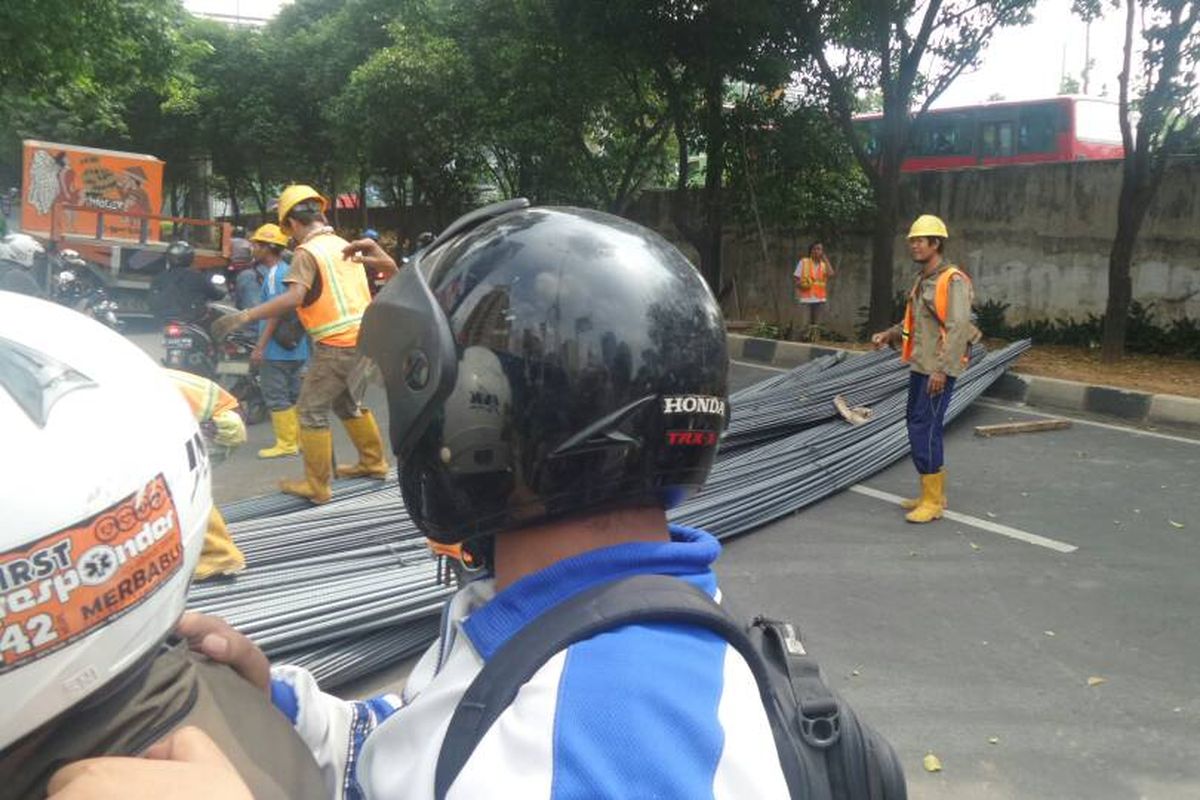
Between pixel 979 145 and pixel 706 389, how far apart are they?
56.2 ft

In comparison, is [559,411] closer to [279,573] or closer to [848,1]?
[279,573]

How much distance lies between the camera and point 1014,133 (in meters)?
16.3

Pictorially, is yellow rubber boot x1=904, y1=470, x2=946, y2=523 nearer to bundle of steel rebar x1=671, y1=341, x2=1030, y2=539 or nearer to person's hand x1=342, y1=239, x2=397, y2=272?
bundle of steel rebar x1=671, y1=341, x2=1030, y2=539

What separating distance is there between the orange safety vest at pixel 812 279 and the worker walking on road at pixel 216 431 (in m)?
9.84

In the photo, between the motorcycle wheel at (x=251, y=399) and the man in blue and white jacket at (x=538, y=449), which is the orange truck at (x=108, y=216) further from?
the man in blue and white jacket at (x=538, y=449)

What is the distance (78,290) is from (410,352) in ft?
42.4

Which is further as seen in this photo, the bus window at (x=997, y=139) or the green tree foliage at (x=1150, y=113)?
the bus window at (x=997, y=139)

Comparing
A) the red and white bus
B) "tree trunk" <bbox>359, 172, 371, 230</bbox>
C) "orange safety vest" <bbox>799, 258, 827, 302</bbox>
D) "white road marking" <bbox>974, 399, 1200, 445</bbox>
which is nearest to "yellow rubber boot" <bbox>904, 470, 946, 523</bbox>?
"white road marking" <bbox>974, 399, 1200, 445</bbox>

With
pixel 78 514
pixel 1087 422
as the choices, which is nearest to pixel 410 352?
pixel 78 514

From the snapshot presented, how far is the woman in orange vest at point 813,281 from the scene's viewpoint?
42.0ft

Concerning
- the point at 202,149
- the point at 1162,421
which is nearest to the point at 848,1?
the point at 1162,421

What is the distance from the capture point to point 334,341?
5699mm

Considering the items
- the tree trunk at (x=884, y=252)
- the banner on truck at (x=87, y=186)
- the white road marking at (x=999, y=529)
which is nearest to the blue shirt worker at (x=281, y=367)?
the white road marking at (x=999, y=529)

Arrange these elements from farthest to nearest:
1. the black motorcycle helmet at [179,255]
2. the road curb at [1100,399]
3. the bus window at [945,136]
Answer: the bus window at [945,136], the black motorcycle helmet at [179,255], the road curb at [1100,399]
